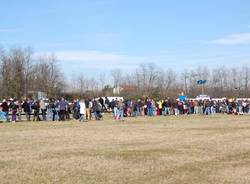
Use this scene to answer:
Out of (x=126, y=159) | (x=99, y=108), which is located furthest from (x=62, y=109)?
(x=126, y=159)

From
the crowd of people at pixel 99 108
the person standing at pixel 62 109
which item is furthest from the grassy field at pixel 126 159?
the person standing at pixel 62 109

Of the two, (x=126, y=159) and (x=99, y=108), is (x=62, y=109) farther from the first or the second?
(x=126, y=159)

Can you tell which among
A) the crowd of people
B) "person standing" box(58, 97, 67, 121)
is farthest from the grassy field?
"person standing" box(58, 97, 67, 121)

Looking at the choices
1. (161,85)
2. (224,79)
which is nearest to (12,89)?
(161,85)

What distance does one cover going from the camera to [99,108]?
3775 cm

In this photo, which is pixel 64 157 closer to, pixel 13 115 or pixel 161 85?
pixel 13 115

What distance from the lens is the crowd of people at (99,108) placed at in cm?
3703

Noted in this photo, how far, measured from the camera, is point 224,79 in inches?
4218

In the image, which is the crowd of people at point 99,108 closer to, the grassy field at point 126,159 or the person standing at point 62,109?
the person standing at point 62,109

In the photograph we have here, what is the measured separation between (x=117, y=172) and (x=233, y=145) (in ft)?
22.8

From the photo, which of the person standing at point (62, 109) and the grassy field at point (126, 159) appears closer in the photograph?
the grassy field at point (126, 159)

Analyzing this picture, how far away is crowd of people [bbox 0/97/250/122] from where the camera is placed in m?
37.0

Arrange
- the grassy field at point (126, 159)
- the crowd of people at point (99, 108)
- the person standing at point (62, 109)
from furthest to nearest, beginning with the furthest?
the person standing at point (62, 109) < the crowd of people at point (99, 108) < the grassy field at point (126, 159)

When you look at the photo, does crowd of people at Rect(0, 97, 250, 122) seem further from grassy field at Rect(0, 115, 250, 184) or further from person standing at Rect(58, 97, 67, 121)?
grassy field at Rect(0, 115, 250, 184)
